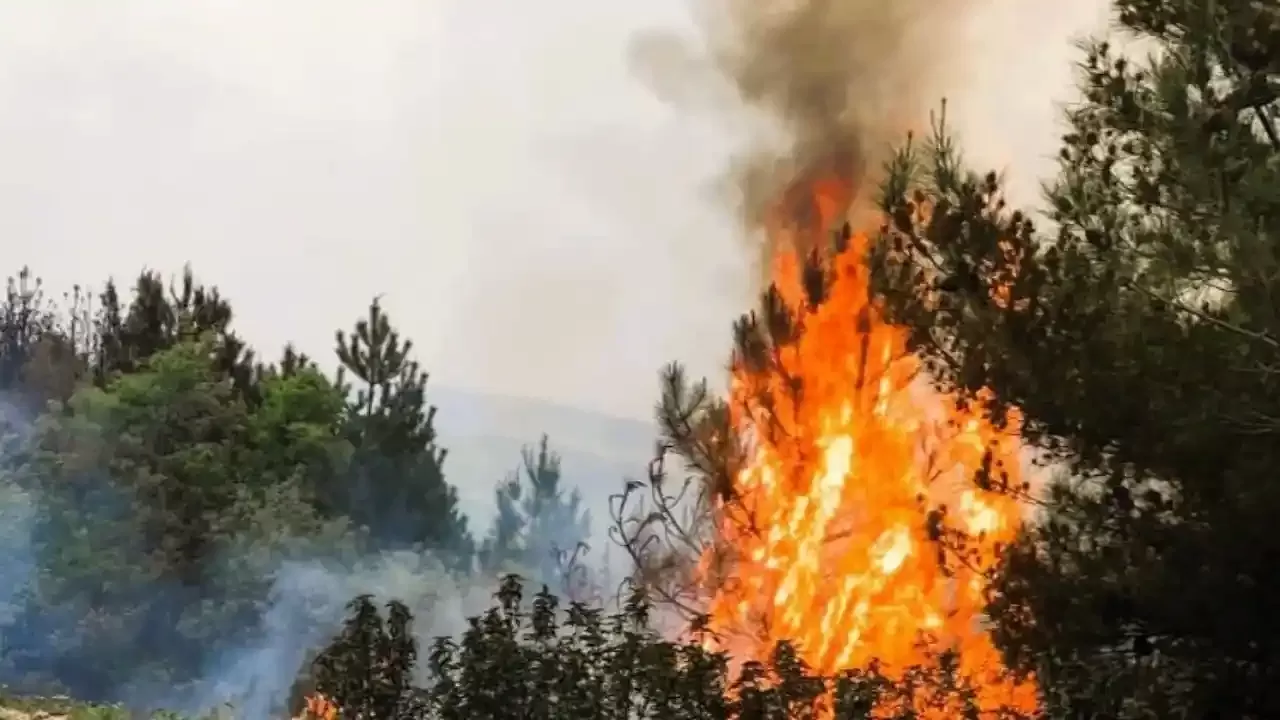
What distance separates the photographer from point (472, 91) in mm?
4953

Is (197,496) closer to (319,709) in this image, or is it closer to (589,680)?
(319,709)

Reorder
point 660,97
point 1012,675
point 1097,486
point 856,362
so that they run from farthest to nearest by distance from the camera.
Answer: point 660,97 → point 856,362 → point 1012,675 → point 1097,486

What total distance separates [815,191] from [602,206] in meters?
0.80

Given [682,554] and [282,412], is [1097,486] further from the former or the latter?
[282,412]

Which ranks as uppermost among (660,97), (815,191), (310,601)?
(660,97)

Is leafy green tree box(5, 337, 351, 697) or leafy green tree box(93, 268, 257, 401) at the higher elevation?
leafy green tree box(93, 268, 257, 401)

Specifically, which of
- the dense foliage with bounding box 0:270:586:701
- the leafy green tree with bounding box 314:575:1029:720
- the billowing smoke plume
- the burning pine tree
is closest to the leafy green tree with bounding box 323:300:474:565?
the dense foliage with bounding box 0:270:586:701

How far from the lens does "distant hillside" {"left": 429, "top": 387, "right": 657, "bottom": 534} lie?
15.3 feet

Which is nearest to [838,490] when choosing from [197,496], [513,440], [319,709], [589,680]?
[589,680]

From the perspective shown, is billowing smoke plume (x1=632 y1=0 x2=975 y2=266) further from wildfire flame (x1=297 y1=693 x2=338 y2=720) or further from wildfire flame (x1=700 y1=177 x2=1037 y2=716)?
wildfire flame (x1=297 y1=693 x2=338 y2=720)

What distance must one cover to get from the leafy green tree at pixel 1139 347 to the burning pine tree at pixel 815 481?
797mm

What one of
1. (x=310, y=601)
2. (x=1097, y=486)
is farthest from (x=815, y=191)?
(x=310, y=601)

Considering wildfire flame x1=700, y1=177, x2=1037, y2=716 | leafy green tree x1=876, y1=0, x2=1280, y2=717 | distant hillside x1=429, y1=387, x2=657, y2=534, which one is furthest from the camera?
distant hillside x1=429, y1=387, x2=657, y2=534

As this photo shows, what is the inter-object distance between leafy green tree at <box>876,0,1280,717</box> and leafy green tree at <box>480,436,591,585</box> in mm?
1702
